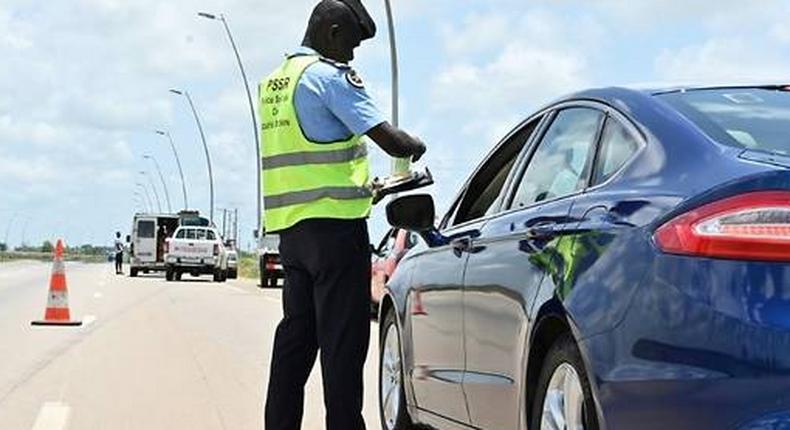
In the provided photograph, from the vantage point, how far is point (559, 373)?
404 cm

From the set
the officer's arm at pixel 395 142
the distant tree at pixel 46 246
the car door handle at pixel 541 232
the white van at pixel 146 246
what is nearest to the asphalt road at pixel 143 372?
the officer's arm at pixel 395 142

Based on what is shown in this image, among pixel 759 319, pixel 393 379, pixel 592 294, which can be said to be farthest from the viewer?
pixel 393 379

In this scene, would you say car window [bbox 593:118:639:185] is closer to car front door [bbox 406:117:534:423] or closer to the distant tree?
car front door [bbox 406:117:534:423]

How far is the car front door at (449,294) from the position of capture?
17.3 ft

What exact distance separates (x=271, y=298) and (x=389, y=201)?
21.9 m

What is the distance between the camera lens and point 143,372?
10.8 m

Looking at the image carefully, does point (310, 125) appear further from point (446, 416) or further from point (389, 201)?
point (446, 416)

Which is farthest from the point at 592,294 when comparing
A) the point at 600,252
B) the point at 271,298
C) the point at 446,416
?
the point at 271,298

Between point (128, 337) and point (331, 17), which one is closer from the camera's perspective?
point (331, 17)

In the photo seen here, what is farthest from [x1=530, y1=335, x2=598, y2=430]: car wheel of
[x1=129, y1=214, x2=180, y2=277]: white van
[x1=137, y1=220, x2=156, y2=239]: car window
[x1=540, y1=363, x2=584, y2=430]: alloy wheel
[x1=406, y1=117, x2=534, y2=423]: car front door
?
[x1=137, y1=220, x2=156, y2=239]: car window

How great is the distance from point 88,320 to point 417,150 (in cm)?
1370

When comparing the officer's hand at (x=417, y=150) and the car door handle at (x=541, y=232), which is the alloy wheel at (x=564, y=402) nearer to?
the car door handle at (x=541, y=232)

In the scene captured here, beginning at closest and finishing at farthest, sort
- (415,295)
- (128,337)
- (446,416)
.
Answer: (446,416) < (415,295) < (128,337)

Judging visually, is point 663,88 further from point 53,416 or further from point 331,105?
point 53,416
